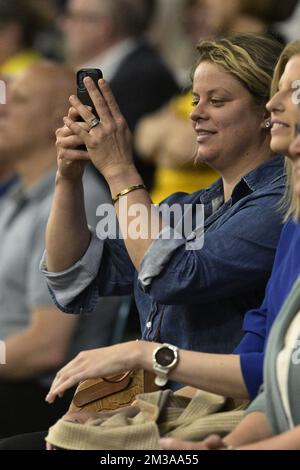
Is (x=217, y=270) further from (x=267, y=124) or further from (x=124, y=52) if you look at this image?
(x=124, y=52)

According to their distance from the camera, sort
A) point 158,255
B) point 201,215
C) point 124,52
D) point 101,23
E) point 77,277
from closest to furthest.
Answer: point 158,255
point 201,215
point 77,277
point 124,52
point 101,23

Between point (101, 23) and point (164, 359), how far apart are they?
3.61 metres

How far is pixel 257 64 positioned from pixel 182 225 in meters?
0.49

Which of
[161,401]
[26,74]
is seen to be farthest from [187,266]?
[26,74]

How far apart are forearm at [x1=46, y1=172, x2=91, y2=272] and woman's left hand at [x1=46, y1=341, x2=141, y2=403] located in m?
0.58

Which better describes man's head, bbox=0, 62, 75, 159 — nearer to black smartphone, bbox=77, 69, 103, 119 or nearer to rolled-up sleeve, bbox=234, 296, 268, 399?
black smartphone, bbox=77, 69, 103, 119

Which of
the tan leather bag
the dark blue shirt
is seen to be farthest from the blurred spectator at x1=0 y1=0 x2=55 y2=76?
the dark blue shirt

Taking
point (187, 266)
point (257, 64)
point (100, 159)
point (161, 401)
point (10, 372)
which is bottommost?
point (10, 372)

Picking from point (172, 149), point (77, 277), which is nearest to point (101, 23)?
point (172, 149)

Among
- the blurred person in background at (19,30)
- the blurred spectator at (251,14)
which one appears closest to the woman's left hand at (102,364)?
the blurred spectator at (251,14)

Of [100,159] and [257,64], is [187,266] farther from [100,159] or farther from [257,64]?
[257,64]

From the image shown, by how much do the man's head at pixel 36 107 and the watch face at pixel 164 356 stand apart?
221 cm

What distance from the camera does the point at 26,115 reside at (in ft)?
16.6

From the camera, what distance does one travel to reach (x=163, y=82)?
5789 millimetres
